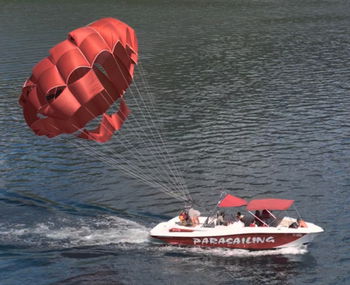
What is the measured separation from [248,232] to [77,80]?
14625mm

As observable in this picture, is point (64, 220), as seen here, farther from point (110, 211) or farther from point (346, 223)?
point (346, 223)

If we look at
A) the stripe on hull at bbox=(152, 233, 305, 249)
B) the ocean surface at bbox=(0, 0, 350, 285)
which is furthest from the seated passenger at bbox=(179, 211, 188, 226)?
the ocean surface at bbox=(0, 0, 350, 285)

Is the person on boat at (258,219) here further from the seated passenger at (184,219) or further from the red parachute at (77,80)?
the red parachute at (77,80)

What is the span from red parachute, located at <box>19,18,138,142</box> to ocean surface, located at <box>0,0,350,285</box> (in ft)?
24.7

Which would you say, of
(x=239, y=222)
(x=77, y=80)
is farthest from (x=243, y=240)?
(x=77, y=80)

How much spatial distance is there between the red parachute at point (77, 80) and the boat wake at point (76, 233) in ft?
20.4

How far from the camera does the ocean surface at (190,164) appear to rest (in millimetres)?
38906

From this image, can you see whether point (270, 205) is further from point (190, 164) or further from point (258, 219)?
point (190, 164)

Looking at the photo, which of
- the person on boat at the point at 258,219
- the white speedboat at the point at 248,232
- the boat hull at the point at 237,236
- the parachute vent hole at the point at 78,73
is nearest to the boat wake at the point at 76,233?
the boat hull at the point at 237,236

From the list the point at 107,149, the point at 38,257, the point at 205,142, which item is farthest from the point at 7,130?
the point at 38,257

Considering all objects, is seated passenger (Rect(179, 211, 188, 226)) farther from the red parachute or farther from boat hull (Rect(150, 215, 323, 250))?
the red parachute

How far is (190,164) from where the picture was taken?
5466 cm

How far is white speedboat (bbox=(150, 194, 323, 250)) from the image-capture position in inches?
1559

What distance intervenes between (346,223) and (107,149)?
24996 mm
